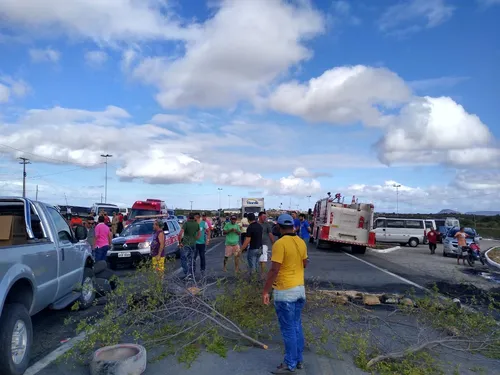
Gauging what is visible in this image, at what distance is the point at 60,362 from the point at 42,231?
2153mm

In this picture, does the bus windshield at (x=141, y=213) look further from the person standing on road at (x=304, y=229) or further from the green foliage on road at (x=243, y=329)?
the green foliage on road at (x=243, y=329)

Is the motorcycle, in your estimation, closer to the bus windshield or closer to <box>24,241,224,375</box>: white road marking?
the bus windshield

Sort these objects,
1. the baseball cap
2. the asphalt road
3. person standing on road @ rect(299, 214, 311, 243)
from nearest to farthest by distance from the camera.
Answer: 1. the baseball cap
2. the asphalt road
3. person standing on road @ rect(299, 214, 311, 243)

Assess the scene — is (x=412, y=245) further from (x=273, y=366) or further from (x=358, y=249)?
(x=273, y=366)

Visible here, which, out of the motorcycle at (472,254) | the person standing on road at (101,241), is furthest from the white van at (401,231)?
the person standing on road at (101,241)

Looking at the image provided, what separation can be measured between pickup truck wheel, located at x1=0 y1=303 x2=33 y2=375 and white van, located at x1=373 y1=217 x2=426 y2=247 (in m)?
31.5

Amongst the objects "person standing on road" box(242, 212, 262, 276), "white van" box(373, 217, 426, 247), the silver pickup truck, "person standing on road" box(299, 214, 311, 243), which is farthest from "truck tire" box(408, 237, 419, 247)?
the silver pickup truck

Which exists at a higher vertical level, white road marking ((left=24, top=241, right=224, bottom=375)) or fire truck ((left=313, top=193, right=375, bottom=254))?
fire truck ((left=313, top=193, right=375, bottom=254))

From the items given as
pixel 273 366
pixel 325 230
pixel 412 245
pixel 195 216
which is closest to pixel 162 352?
pixel 273 366

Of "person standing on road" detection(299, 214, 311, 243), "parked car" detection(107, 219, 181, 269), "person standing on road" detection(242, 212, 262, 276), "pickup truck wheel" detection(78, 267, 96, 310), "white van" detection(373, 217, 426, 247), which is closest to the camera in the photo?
"pickup truck wheel" detection(78, 267, 96, 310)

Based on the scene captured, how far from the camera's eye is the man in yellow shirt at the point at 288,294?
515 centimetres

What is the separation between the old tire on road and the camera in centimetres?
486

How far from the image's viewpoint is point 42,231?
6895 mm

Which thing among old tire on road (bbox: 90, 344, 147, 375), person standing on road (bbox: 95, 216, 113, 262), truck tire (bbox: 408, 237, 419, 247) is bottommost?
truck tire (bbox: 408, 237, 419, 247)
